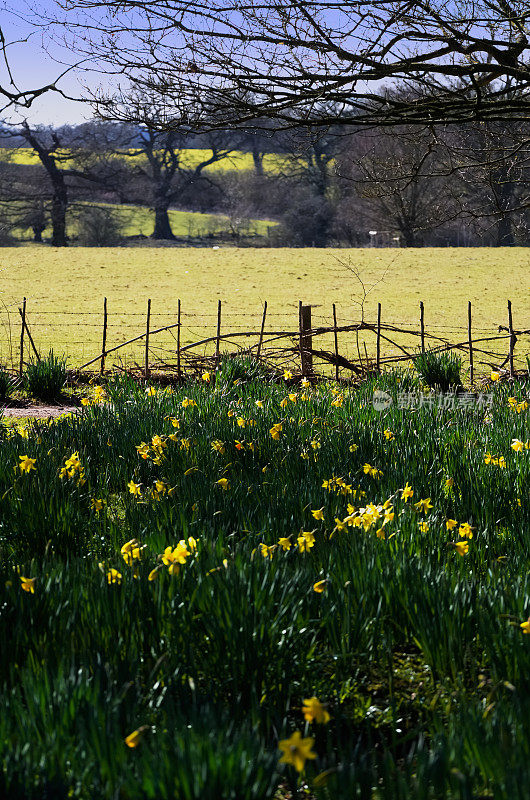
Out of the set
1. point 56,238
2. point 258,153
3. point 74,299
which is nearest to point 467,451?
point 74,299

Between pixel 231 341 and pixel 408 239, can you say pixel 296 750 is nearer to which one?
pixel 231 341

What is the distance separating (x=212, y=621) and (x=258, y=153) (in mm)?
64397

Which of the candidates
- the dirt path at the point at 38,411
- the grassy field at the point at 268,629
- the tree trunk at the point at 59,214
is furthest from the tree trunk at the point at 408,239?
the grassy field at the point at 268,629

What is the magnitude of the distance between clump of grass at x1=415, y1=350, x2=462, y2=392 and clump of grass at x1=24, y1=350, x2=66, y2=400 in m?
4.88

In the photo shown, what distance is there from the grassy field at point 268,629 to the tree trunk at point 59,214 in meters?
48.9

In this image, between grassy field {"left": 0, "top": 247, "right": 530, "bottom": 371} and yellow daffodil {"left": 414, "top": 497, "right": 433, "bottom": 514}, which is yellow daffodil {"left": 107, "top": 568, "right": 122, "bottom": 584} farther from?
grassy field {"left": 0, "top": 247, "right": 530, "bottom": 371}

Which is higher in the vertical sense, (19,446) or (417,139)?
(417,139)

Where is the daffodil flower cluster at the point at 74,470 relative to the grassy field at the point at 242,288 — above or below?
below

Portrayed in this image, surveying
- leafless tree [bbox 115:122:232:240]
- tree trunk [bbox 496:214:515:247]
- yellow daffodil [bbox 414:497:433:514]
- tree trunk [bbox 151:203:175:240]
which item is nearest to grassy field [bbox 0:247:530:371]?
tree trunk [bbox 496:214:515:247]

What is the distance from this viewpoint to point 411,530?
3.45 metres

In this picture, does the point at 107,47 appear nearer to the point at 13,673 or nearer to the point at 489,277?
the point at 13,673

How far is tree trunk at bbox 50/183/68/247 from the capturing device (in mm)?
51188

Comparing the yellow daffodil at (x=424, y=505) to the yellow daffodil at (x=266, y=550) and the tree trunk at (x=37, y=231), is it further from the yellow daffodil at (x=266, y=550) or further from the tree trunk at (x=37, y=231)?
the tree trunk at (x=37, y=231)

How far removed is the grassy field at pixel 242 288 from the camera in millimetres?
19172
